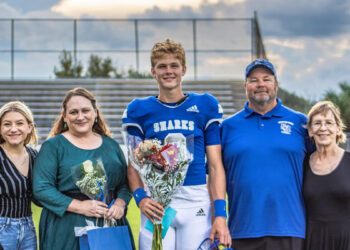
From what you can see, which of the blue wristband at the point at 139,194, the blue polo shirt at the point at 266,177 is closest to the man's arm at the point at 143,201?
the blue wristband at the point at 139,194

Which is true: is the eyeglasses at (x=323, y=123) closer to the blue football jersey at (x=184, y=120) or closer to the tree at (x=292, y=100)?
the blue football jersey at (x=184, y=120)

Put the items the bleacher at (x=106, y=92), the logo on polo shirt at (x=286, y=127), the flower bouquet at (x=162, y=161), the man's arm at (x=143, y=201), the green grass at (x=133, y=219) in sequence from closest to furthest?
the flower bouquet at (x=162, y=161), the man's arm at (x=143, y=201), the logo on polo shirt at (x=286, y=127), the green grass at (x=133, y=219), the bleacher at (x=106, y=92)

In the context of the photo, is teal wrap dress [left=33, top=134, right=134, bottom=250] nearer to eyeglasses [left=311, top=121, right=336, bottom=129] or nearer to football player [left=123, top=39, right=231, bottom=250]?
football player [left=123, top=39, right=231, bottom=250]

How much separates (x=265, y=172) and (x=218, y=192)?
1.18 feet

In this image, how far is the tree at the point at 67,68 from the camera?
16998 millimetres

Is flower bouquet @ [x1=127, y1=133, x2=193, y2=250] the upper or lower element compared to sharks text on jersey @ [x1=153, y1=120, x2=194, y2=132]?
lower

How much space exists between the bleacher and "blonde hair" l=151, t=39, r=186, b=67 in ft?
37.4

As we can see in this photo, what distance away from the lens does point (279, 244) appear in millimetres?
3025

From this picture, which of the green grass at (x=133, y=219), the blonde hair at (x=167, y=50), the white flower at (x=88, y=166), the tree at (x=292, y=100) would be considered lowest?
the green grass at (x=133, y=219)

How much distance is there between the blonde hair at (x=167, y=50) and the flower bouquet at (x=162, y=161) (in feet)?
1.85

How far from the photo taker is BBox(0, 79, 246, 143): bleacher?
14.9 metres

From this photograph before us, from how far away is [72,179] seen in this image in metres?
3.01

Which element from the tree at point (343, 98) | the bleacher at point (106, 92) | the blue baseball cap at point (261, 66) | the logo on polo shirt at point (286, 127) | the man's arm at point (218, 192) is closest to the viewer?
the man's arm at point (218, 192)

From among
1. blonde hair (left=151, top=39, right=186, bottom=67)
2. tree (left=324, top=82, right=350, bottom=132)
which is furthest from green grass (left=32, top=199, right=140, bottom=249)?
tree (left=324, top=82, right=350, bottom=132)
